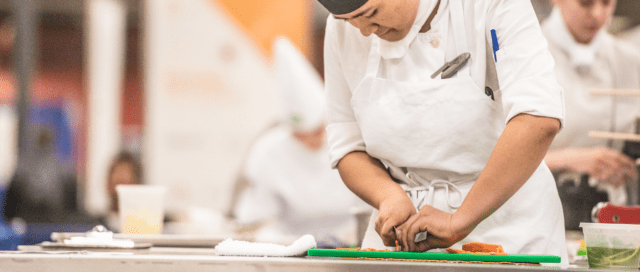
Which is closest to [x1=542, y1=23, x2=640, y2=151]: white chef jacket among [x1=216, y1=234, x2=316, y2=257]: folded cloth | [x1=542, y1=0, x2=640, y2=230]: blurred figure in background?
[x1=542, y1=0, x2=640, y2=230]: blurred figure in background

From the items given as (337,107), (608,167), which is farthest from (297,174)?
(337,107)

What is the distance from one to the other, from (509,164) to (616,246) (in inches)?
8.2

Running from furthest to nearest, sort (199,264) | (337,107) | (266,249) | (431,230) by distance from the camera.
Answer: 1. (337,107)
2. (431,230)
3. (266,249)
4. (199,264)

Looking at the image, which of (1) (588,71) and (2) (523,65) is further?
(1) (588,71)

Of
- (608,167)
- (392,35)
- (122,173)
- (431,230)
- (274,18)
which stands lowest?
(122,173)

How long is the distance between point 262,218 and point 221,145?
1.04 meters

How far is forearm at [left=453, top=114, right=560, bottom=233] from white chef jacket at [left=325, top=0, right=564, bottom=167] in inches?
0.9

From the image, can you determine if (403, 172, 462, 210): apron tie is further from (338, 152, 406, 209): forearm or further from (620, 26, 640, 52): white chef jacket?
(620, 26, 640, 52): white chef jacket

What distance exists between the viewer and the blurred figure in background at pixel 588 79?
2152 millimetres

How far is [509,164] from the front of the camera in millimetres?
1018

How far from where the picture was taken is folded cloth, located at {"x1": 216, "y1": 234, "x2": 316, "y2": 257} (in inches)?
35.9

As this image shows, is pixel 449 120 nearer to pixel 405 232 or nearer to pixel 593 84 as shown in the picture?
pixel 405 232

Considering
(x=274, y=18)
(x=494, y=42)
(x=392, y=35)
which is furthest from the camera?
(x=274, y=18)

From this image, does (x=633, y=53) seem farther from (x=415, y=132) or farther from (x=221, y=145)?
(x=221, y=145)
